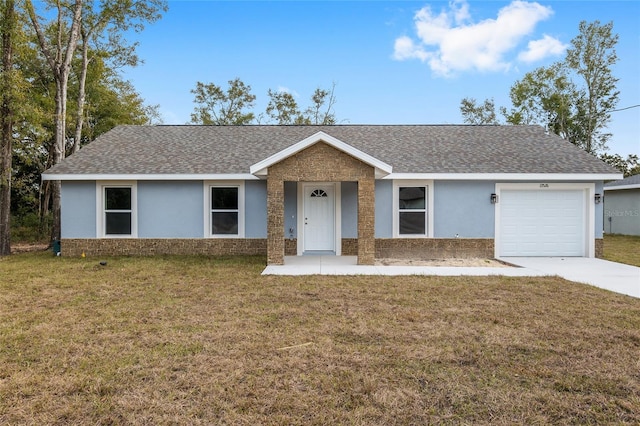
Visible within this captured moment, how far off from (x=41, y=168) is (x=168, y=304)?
19.1 meters

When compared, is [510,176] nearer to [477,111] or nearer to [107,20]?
[107,20]

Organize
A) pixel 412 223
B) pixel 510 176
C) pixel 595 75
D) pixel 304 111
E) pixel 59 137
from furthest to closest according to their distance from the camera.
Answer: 1. pixel 304 111
2. pixel 595 75
3. pixel 59 137
4. pixel 412 223
5. pixel 510 176

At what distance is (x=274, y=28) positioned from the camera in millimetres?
18906

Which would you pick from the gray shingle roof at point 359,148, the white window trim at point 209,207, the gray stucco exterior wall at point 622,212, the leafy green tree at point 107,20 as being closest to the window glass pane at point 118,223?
the gray shingle roof at point 359,148

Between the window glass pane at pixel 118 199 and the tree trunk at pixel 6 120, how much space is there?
3.67m

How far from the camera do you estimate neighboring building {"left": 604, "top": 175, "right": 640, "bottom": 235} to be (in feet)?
65.1

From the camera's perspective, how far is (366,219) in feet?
32.6

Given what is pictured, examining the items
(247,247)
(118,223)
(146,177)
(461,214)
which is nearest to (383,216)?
(461,214)

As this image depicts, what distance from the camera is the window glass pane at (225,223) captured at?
11.9 meters

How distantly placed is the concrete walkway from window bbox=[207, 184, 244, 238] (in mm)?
2341

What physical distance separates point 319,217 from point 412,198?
3.13 m

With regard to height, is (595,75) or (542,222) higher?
(595,75)

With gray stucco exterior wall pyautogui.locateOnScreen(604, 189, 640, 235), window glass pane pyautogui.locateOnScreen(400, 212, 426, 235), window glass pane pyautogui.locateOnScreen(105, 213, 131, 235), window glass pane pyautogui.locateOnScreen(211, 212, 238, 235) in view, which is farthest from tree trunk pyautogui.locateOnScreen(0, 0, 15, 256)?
gray stucco exterior wall pyautogui.locateOnScreen(604, 189, 640, 235)

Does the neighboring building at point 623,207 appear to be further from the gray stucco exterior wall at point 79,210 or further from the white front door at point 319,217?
the gray stucco exterior wall at point 79,210
